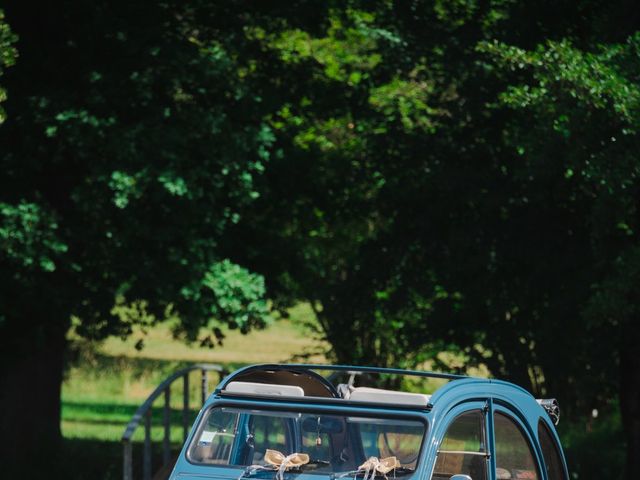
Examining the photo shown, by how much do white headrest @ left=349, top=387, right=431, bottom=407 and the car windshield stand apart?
0.10 meters

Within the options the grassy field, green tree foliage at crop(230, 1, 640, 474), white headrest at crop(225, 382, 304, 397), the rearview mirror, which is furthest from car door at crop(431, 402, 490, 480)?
the grassy field

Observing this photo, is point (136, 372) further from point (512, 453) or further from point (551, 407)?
point (512, 453)

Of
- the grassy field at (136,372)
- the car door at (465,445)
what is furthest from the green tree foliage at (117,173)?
the car door at (465,445)

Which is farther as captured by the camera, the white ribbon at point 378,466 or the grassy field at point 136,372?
the grassy field at point 136,372

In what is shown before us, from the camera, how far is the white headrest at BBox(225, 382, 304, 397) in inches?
269

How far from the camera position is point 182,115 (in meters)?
14.1

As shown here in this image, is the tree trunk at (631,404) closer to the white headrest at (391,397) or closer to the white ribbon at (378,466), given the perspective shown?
the white headrest at (391,397)

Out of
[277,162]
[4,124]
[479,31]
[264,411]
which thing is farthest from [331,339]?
[264,411]

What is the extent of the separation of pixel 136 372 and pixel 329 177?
69.5ft

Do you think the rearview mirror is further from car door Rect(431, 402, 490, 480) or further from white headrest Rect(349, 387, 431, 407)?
car door Rect(431, 402, 490, 480)

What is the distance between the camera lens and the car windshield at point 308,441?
645 cm

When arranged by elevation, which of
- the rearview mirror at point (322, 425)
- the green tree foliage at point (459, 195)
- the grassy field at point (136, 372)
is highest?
the green tree foliage at point (459, 195)

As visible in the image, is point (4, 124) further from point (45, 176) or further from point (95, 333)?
point (95, 333)

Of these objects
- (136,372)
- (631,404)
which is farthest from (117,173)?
(136,372)
